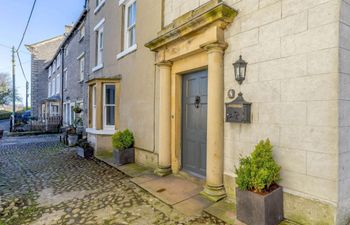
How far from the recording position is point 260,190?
2.87m

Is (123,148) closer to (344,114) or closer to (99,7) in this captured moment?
(344,114)

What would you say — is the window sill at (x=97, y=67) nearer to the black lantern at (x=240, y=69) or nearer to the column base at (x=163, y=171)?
the column base at (x=163, y=171)

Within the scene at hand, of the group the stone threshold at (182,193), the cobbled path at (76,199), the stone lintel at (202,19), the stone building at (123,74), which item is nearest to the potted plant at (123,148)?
the stone building at (123,74)

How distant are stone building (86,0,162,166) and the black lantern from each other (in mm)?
2641

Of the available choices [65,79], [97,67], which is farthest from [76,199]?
[65,79]

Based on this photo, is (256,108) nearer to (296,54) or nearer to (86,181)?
(296,54)

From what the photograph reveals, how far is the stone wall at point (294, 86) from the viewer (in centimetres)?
257

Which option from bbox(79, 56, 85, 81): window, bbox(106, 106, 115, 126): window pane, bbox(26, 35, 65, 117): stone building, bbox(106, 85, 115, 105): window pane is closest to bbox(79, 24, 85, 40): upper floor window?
bbox(79, 56, 85, 81): window

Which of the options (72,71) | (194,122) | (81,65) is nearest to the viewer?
(194,122)

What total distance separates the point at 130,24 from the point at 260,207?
6788mm

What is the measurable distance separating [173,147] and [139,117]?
1775mm

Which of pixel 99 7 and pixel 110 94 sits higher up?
pixel 99 7

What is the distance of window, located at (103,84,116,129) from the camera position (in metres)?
8.15

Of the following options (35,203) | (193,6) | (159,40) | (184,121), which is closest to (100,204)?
(35,203)
